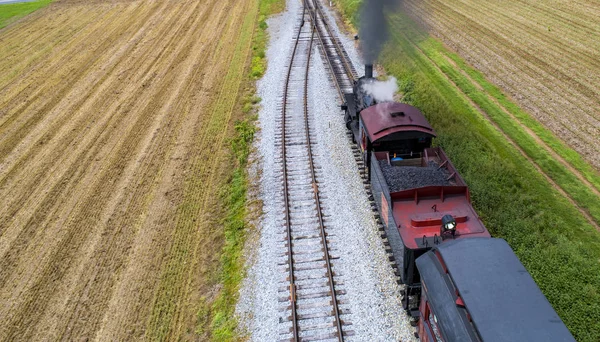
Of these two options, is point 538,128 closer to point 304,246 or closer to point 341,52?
point 304,246

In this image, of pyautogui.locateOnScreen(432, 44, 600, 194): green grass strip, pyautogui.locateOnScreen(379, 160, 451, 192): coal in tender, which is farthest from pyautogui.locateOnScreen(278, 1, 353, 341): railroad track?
pyautogui.locateOnScreen(432, 44, 600, 194): green grass strip

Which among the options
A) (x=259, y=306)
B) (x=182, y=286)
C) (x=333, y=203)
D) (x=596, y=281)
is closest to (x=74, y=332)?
(x=182, y=286)

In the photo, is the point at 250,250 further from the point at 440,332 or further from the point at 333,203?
the point at 440,332

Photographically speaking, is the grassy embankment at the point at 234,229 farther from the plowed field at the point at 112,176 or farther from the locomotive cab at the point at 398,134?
the locomotive cab at the point at 398,134

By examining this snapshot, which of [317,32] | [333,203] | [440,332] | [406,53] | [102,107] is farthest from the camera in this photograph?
[317,32]

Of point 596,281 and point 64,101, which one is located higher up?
point 64,101

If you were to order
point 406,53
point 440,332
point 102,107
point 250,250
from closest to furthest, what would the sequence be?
point 440,332
point 250,250
point 102,107
point 406,53

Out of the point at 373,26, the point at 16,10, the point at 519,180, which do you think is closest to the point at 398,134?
the point at 519,180
